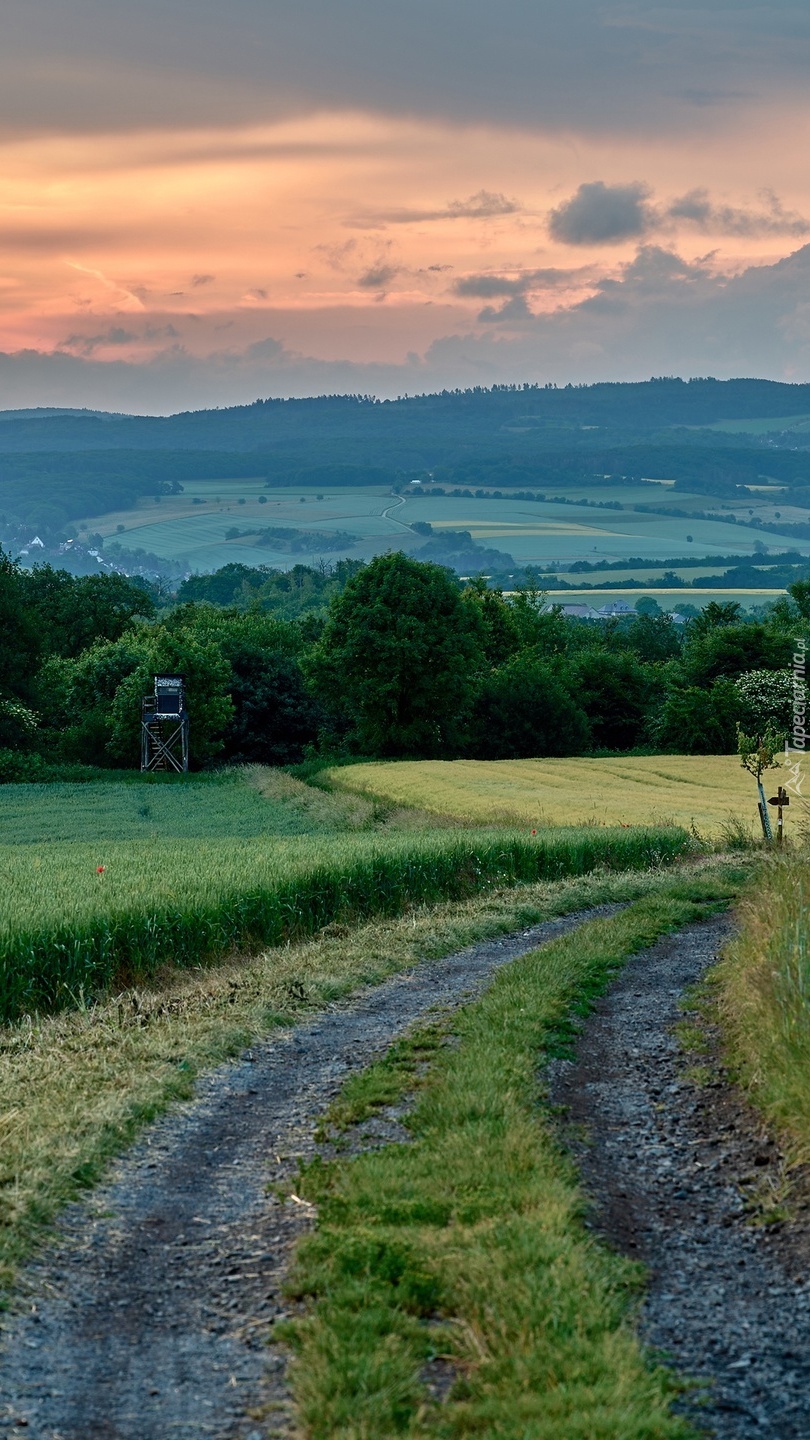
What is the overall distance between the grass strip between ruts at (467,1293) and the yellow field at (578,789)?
75.3 ft

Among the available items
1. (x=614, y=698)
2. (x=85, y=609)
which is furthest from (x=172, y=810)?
(x=85, y=609)

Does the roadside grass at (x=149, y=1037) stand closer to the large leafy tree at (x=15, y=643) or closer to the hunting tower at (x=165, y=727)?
the hunting tower at (x=165, y=727)

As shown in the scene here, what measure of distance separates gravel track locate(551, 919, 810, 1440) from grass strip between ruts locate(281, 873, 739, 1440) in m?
0.24

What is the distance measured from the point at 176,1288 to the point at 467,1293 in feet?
5.29

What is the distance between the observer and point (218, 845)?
30594mm

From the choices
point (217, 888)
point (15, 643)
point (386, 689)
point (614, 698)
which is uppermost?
point (15, 643)

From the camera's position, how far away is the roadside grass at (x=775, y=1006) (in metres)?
9.03

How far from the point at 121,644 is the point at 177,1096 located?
68.0 m

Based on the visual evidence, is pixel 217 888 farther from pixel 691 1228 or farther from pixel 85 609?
pixel 85 609

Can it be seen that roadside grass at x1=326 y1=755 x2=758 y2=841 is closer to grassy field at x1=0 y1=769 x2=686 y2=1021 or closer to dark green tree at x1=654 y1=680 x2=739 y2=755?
grassy field at x1=0 y1=769 x2=686 y2=1021

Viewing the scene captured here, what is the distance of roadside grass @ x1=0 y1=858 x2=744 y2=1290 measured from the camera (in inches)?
351

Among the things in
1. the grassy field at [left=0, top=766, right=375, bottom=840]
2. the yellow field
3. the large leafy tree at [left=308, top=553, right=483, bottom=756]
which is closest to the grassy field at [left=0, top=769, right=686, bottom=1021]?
the grassy field at [left=0, top=766, right=375, bottom=840]

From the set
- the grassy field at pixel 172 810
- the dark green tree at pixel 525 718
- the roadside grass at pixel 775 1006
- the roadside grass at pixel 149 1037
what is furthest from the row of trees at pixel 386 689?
the roadside grass at pixel 775 1006

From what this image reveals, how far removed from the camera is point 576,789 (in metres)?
47.5
